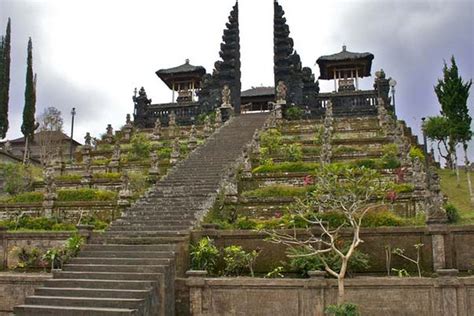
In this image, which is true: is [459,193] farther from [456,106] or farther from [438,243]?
[438,243]

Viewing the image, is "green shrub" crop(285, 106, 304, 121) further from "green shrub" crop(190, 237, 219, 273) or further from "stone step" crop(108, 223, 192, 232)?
"green shrub" crop(190, 237, 219, 273)

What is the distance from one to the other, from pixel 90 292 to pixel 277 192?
8599 mm

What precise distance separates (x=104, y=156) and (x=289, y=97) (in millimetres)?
16440

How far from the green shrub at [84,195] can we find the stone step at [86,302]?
8172 mm

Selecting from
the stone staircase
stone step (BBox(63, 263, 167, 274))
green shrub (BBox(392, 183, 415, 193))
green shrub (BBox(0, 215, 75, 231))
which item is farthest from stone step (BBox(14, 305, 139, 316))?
green shrub (BBox(392, 183, 415, 193))

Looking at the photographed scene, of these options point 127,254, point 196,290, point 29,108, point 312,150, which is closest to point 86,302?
point 127,254

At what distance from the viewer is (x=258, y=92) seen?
53.6 metres

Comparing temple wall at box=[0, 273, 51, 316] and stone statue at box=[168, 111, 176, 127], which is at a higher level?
stone statue at box=[168, 111, 176, 127]

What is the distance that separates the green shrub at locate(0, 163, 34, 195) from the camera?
23.8 meters

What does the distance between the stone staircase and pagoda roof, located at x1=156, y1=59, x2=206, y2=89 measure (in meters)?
32.4

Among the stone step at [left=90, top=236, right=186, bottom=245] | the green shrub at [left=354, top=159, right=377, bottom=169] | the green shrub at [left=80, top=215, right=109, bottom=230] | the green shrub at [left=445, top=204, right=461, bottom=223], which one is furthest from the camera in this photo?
the green shrub at [left=354, top=159, right=377, bottom=169]

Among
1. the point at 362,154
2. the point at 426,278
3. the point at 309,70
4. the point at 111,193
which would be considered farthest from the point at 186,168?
the point at 309,70

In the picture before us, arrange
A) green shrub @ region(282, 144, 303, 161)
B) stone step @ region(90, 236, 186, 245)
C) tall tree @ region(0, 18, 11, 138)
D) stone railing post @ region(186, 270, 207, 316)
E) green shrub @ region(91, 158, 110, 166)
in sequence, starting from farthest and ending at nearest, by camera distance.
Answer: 1. tall tree @ region(0, 18, 11, 138)
2. green shrub @ region(91, 158, 110, 166)
3. green shrub @ region(282, 144, 303, 161)
4. stone step @ region(90, 236, 186, 245)
5. stone railing post @ region(186, 270, 207, 316)

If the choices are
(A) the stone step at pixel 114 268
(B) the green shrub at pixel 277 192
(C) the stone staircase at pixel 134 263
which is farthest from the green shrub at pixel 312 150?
(A) the stone step at pixel 114 268
